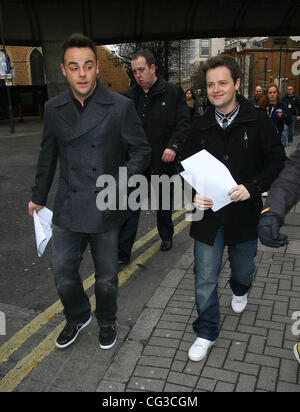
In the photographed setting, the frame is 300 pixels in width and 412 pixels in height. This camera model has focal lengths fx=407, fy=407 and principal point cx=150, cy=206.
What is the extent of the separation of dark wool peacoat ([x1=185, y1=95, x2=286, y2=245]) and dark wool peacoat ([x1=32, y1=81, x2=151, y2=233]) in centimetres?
49

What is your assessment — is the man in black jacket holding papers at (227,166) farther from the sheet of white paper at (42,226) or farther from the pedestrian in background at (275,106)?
the pedestrian in background at (275,106)

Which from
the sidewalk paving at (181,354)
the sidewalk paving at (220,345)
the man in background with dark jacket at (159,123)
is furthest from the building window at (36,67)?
the sidewalk paving at (181,354)

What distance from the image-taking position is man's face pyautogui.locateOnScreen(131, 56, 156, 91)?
422 cm

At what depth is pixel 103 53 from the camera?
44469 millimetres

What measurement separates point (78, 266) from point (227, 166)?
1.29m

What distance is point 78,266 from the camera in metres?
2.99

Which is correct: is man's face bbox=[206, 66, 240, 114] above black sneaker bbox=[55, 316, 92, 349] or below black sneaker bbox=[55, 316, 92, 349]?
above

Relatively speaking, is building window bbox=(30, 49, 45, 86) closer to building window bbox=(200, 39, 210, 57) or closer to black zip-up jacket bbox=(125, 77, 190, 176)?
black zip-up jacket bbox=(125, 77, 190, 176)

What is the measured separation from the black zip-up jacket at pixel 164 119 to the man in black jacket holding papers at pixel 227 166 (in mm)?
1599

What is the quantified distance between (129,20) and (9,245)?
51.8ft

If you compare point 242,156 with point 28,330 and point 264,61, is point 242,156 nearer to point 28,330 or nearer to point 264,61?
point 28,330

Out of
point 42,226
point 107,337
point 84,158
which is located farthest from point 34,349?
point 84,158

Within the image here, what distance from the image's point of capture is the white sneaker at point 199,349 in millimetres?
2807

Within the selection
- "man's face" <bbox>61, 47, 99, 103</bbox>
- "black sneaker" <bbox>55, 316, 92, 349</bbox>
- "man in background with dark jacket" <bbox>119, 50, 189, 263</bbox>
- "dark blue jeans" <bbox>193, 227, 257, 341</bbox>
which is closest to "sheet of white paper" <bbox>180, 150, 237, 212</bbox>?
"dark blue jeans" <bbox>193, 227, 257, 341</bbox>
